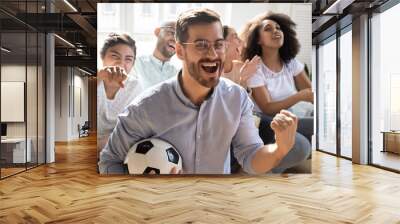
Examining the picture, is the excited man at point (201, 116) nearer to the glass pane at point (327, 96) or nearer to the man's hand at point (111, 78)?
the man's hand at point (111, 78)

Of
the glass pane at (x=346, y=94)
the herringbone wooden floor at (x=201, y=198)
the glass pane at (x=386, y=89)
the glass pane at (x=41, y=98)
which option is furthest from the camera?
the glass pane at (x=346, y=94)

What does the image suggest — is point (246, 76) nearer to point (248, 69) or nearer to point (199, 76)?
point (248, 69)

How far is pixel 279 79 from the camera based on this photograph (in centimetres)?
645

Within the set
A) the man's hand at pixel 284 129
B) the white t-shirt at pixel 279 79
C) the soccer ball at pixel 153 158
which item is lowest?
the soccer ball at pixel 153 158

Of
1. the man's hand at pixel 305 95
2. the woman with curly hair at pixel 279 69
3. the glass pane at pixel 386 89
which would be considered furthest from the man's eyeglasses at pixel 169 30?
the glass pane at pixel 386 89

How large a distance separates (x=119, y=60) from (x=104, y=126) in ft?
3.48

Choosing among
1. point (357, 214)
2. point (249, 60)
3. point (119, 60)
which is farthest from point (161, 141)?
point (357, 214)

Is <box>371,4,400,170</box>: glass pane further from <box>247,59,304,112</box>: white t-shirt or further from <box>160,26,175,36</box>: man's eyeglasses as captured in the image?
<box>160,26,175,36</box>: man's eyeglasses

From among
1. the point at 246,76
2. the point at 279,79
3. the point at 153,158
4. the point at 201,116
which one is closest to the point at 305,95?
the point at 279,79

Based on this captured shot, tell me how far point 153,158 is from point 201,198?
158 centimetres

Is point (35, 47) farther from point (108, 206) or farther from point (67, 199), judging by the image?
point (108, 206)

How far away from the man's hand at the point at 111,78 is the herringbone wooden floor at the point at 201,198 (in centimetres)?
137

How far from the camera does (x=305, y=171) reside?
647cm

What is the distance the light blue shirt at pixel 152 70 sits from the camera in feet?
20.7
